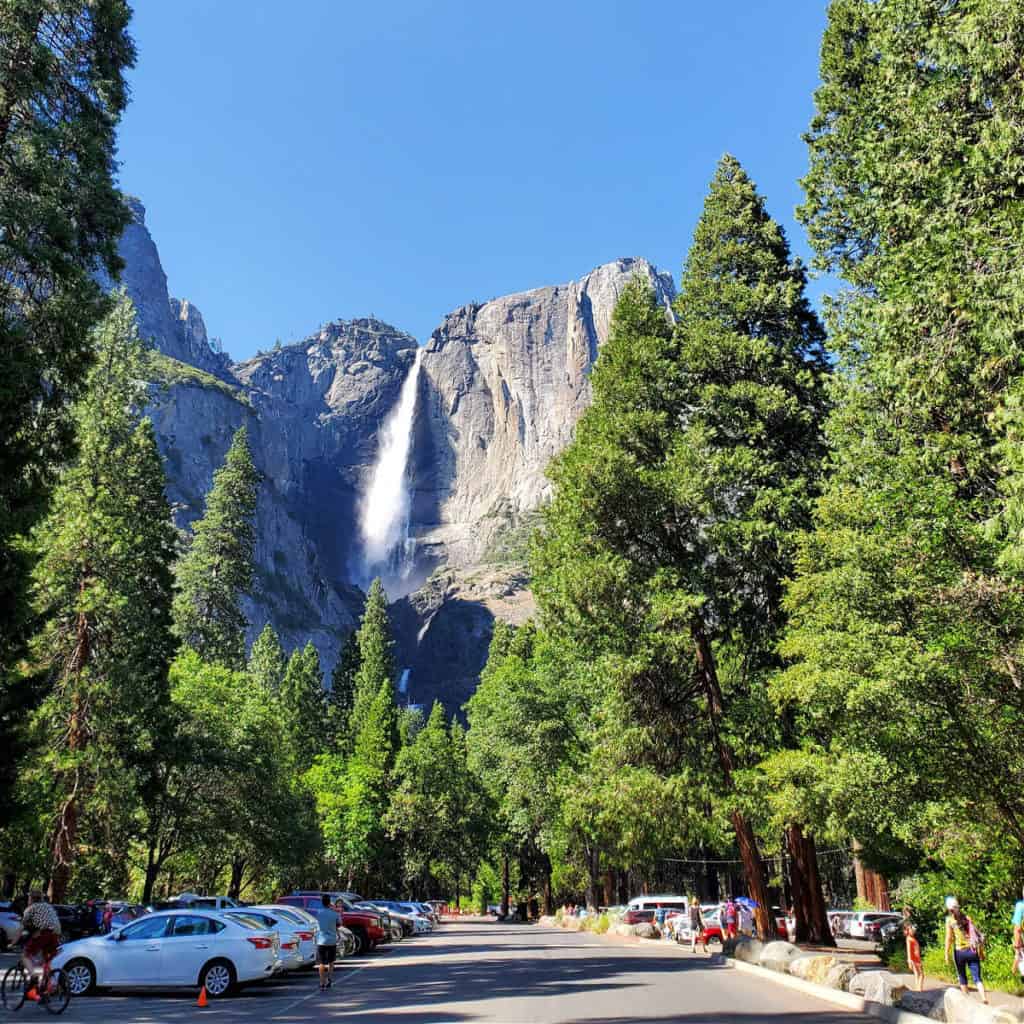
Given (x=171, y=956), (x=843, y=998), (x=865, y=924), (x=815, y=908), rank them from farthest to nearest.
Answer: (x=865, y=924)
(x=815, y=908)
(x=171, y=956)
(x=843, y=998)

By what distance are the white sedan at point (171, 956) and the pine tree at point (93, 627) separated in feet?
31.3

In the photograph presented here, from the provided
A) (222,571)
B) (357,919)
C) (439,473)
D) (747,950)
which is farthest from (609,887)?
(439,473)

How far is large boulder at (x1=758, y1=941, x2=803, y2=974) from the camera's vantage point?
1716 cm

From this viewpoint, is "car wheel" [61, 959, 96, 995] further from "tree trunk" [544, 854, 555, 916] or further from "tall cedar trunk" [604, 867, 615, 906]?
"tree trunk" [544, 854, 555, 916]

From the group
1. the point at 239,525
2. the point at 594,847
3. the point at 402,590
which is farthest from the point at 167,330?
the point at 594,847

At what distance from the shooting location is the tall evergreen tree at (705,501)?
20500 millimetres

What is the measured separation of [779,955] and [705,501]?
31.5 feet

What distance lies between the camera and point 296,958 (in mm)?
19234

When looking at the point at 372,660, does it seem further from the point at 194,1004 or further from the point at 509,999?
the point at 509,999

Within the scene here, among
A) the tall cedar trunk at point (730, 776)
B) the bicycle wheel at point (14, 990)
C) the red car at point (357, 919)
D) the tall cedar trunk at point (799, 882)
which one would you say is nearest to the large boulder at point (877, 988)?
the tall cedar trunk at point (730, 776)

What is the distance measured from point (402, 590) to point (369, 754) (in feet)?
389

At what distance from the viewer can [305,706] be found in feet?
234

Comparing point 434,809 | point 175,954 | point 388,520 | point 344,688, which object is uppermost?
point 388,520

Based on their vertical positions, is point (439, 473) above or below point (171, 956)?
above
